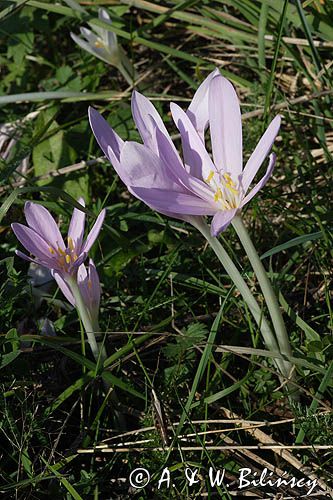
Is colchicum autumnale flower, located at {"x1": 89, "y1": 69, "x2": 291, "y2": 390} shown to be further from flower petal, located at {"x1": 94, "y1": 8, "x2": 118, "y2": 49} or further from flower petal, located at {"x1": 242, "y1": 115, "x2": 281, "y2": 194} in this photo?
flower petal, located at {"x1": 94, "y1": 8, "x2": 118, "y2": 49}

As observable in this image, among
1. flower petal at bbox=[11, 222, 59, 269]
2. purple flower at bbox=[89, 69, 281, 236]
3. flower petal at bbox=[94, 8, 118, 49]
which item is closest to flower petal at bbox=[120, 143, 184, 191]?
purple flower at bbox=[89, 69, 281, 236]

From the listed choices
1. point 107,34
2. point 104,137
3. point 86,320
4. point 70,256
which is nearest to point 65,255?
point 70,256

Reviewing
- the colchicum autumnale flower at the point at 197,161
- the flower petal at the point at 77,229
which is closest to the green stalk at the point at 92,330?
the flower petal at the point at 77,229

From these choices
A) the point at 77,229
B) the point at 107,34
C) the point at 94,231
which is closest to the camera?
the point at 94,231

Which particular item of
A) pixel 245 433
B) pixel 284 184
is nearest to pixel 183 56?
pixel 284 184

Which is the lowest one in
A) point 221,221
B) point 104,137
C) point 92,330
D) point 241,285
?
point 92,330

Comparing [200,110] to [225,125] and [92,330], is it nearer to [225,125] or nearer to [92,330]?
[225,125]
